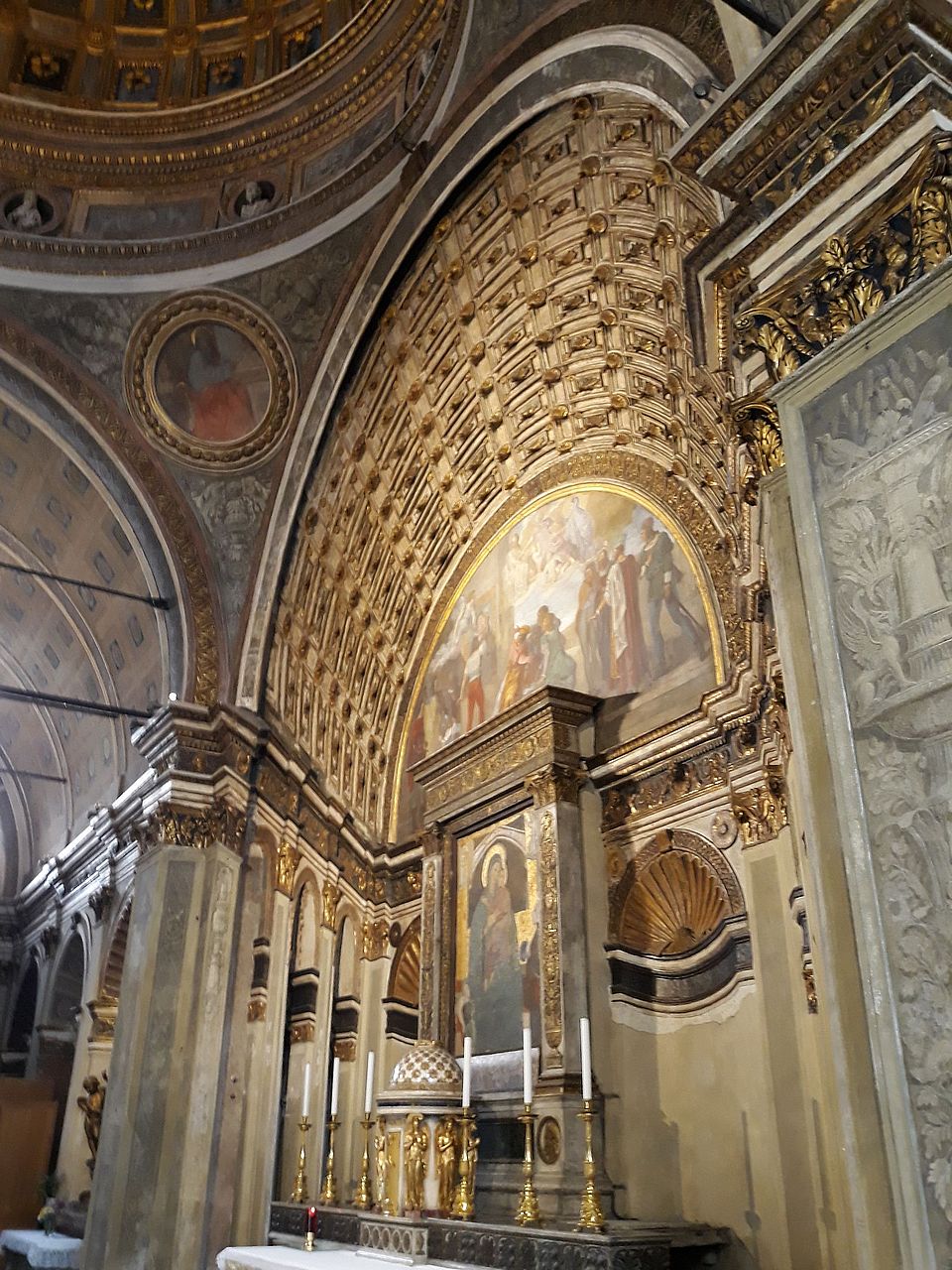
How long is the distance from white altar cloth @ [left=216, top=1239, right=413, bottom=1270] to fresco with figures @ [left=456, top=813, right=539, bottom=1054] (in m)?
2.38

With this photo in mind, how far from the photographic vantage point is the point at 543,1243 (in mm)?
6891

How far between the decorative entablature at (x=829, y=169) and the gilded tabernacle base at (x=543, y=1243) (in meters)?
5.01

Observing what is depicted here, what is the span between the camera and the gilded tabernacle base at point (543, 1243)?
6.64 meters

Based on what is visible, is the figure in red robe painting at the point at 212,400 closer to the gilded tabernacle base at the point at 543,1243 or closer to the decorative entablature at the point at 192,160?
the decorative entablature at the point at 192,160

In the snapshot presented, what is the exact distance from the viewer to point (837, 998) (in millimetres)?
3746

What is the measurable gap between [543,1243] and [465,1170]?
967 millimetres

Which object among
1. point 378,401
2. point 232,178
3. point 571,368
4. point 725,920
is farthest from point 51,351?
point 725,920

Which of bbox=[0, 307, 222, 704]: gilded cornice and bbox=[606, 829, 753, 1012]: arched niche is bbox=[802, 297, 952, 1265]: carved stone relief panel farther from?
bbox=[0, 307, 222, 704]: gilded cornice

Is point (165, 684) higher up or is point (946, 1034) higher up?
point (165, 684)

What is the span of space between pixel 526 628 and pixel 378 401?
2930 mm

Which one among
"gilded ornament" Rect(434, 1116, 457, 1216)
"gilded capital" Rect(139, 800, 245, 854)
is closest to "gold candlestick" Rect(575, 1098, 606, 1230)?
"gilded ornament" Rect(434, 1116, 457, 1216)

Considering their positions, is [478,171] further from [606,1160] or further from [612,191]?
[606,1160]

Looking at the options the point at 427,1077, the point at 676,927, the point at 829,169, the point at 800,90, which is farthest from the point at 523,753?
the point at 800,90

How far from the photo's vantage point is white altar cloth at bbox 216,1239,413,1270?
639 centimetres
